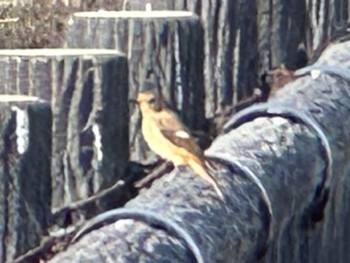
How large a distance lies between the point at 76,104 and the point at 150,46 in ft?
1.21

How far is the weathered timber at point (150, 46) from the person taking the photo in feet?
12.2

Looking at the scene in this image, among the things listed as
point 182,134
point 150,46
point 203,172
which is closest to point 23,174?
point 203,172

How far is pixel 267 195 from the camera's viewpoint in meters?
3.14

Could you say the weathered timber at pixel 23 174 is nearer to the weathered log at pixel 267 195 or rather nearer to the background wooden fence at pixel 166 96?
the background wooden fence at pixel 166 96

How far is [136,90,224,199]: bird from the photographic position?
3268 mm

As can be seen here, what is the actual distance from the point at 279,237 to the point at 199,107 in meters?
0.61

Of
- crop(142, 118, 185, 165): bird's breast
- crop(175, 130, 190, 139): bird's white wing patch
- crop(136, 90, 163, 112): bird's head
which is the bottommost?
crop(142, 118, 185, 165): bird's breast

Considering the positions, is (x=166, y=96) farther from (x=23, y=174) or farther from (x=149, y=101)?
(x=23, y=174)

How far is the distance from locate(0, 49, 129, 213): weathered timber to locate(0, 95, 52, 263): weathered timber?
19cm

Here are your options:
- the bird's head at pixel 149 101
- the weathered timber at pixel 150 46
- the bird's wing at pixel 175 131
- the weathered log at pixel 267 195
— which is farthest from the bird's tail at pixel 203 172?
the weathered timber at pixel 150 46

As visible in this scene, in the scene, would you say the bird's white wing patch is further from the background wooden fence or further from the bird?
the background wooden fence

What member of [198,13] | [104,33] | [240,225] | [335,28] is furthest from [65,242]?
[335,28]

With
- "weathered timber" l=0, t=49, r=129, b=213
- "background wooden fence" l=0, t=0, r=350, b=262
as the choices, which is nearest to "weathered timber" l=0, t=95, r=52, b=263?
"background wooden fence" l=0, t=0, r=350, b=262

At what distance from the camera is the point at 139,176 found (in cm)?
350
